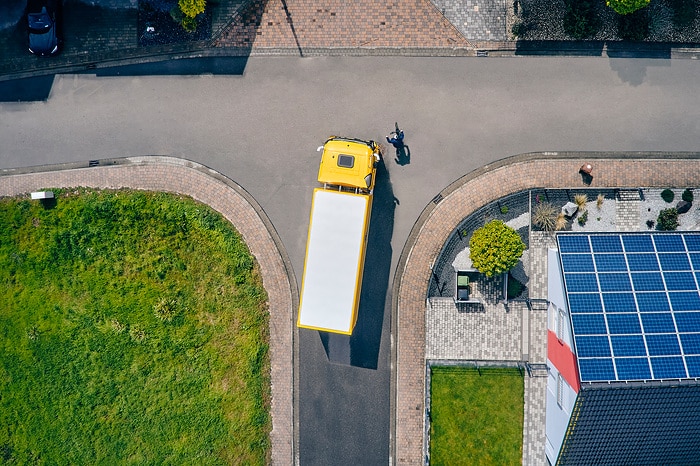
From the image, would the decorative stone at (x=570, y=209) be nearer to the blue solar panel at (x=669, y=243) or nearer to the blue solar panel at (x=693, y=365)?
the blue solar panel at (x=669, y=243)

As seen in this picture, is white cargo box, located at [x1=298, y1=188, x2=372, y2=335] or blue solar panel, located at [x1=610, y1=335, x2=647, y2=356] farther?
white cargo box, located at [x1=298, y1=188, x2=372, y2=335]

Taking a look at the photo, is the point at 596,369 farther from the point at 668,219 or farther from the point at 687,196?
the point at 687,196

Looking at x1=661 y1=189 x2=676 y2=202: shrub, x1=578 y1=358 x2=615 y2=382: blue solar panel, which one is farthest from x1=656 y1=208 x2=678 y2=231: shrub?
x1=578 y1=358 x2=615 y2=382: blue solar panel

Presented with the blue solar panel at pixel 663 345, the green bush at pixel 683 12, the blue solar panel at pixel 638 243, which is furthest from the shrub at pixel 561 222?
the green bush at pixel 683 12

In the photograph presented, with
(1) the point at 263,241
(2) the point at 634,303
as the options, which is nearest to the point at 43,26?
(1) the point at 263,241

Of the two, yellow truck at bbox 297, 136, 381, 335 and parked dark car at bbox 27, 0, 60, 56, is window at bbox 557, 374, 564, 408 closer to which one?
yellow truck at bbox 297, 136, 381, 335

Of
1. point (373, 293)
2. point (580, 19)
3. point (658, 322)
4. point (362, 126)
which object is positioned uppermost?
point (580, 19)

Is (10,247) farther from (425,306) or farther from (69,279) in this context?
(425,306)
